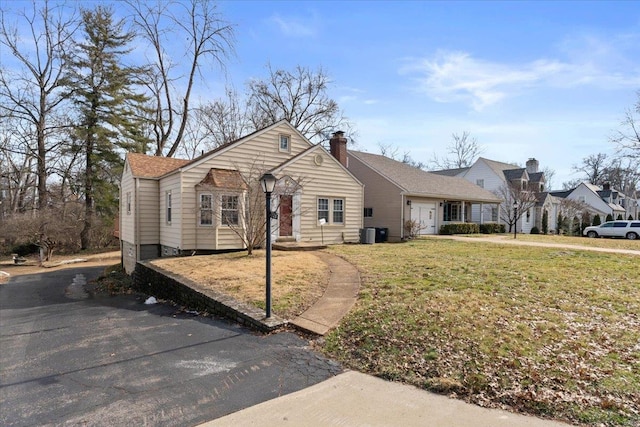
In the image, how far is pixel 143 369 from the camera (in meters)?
4.61

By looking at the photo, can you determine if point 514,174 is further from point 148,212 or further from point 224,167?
point 148,212

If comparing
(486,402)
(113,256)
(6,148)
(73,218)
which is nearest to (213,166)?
(486,402)

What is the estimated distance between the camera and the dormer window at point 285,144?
15.9 metres

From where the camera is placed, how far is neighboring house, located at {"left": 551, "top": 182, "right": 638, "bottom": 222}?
45344mm

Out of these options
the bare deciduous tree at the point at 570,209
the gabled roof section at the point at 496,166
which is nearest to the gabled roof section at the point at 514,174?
the gabled roof section at the point at 496,166

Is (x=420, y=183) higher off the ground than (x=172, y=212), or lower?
higher

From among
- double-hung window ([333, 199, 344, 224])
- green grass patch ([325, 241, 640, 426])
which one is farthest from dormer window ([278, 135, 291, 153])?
green grass patch ([325, 241, 640, 426])

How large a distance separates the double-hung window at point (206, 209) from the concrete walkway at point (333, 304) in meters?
5.86

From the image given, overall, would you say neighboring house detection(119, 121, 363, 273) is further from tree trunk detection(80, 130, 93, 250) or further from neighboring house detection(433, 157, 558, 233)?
neighboring house detection(433, 157, 558, 233)

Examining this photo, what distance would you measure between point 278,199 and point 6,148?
23555 millimetres

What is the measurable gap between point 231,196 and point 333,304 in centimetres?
800

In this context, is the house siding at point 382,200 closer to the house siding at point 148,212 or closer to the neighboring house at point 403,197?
the neighboring house at point 403,197

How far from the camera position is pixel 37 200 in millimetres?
27844

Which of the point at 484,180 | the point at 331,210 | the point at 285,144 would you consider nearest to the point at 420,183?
the point at 331,210
